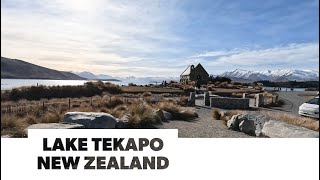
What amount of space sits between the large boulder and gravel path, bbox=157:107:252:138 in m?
0.22

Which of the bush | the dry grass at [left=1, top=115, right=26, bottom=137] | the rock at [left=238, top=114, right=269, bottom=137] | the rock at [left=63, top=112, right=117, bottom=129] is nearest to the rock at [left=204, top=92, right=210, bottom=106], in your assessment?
the rock at [left=238, top=114, right=269, bottom=137]

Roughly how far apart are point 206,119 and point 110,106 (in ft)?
15.0

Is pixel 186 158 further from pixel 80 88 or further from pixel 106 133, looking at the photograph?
pixel 80 88

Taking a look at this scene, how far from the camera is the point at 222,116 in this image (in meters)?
12.2

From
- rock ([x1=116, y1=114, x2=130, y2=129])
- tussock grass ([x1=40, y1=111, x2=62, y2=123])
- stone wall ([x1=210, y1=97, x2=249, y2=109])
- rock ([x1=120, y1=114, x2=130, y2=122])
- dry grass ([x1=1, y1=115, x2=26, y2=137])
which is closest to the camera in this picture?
dry grass ([x1=1, y1=115, x2=26, y2=137])

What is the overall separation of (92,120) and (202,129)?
3420 millimetres

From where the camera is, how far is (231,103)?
1641 cm

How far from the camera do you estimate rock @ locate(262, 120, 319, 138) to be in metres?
7.47

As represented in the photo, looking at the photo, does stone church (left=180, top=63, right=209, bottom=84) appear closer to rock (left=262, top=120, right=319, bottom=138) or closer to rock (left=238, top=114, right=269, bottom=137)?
rock (left=238, top=114, right=269, bottom=137)

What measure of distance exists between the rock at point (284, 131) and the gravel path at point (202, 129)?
73 centimetres

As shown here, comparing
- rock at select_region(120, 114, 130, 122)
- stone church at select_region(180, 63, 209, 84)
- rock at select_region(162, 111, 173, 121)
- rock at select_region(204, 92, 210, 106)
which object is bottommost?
rock at select_region(162, 111, 173, 121)

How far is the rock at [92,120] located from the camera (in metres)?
8.44

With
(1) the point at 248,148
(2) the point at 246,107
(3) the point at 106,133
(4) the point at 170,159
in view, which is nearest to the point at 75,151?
(3) the point at 106,133

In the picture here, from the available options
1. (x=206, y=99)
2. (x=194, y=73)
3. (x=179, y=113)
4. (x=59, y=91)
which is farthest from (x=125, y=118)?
(x=59, y=91)
